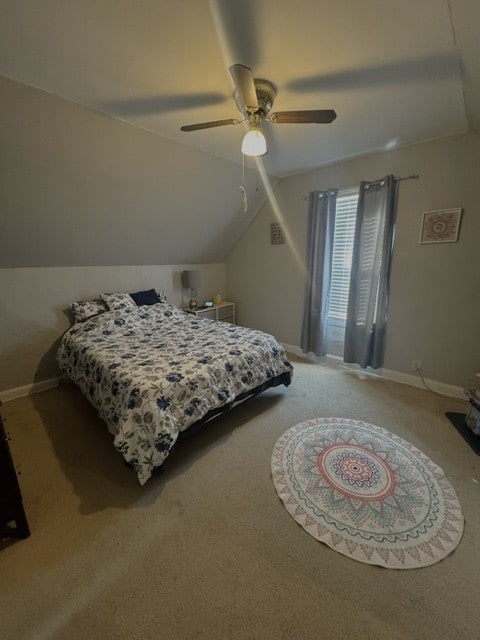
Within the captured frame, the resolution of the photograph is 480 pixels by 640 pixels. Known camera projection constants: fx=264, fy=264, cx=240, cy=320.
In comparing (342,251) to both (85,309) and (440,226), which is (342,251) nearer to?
(440,226)

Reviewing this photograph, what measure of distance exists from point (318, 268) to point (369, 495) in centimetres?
246

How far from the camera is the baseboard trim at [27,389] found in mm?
2676

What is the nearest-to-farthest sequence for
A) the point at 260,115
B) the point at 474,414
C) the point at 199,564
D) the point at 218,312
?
the point at 199,564 → the point at 260,115 → the point at 474,414 → the point at 218,312

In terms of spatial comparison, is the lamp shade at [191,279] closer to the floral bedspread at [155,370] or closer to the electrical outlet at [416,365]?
the floral bedspread at [155,370]

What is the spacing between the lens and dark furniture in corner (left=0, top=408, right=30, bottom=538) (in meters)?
1.25

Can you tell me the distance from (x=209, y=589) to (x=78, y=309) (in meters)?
2.75

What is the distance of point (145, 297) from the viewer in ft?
11.3

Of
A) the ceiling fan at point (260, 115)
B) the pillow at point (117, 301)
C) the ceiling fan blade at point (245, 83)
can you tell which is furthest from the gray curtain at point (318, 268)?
the pillow at point (117, 301)

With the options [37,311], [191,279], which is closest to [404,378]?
[191,279]

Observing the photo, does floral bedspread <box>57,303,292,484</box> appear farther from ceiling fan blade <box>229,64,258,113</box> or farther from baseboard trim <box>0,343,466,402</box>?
ceiling fan blade <box>229,64,258,113</box>

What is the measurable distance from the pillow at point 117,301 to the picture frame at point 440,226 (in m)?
3.27

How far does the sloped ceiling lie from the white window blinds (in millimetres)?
1012

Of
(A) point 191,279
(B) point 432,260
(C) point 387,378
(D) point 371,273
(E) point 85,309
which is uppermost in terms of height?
(B) point 432,260

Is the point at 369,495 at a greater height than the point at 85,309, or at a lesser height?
lesser
